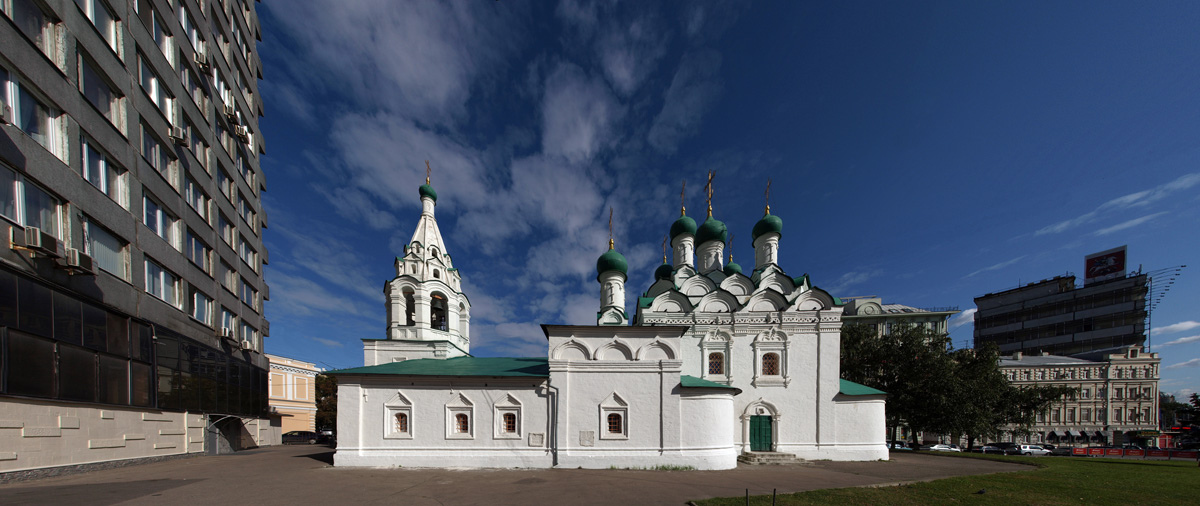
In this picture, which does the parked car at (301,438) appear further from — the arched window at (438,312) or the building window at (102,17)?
the building window at (102,17)

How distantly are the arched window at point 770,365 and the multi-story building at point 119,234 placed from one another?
2353cm

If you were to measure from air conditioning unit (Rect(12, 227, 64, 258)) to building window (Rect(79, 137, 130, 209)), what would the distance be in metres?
2.78

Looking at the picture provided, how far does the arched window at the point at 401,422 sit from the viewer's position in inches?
603

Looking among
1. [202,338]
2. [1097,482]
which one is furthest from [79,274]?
[1097,482]

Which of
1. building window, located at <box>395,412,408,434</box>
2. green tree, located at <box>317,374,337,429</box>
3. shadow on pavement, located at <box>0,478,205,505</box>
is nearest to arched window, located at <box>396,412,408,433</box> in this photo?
building window, located at <box>395,412,408,434</box>

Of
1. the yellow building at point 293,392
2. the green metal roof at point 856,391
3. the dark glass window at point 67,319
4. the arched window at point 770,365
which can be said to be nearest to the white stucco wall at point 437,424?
the dark glass window at point 67,319

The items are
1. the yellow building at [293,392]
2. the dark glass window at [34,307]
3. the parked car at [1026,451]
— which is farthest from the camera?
the yellow building at [293,392]

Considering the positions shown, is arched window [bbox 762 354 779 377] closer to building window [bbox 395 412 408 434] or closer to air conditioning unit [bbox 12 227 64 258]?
building window [bbox 395 412 408 434]

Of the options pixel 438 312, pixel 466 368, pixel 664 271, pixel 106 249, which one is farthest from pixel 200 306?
pixel 664 271

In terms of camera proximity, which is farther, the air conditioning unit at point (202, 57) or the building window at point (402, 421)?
the air conditioning unit at point (202, 57)

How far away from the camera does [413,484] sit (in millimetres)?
12117

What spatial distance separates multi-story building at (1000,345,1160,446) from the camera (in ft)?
156

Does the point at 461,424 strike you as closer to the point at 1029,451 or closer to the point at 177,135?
the point at 177,135

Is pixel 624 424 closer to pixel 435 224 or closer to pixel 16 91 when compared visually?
pixel 435 224
